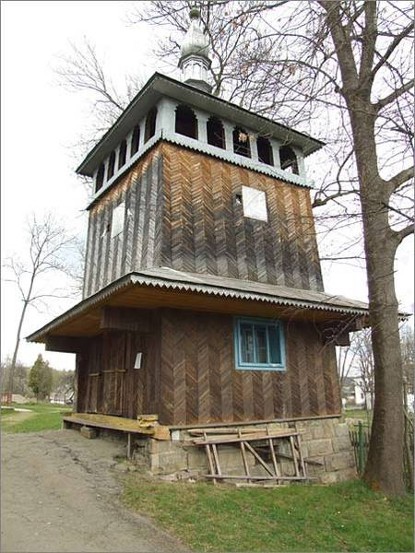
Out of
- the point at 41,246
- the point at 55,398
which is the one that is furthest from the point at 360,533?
the point at 55,398

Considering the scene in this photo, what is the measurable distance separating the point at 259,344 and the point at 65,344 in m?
5.02

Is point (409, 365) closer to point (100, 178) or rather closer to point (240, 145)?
point (240, 145)

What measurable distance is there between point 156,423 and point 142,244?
3.52 m

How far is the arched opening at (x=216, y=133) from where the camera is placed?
34.2 feet

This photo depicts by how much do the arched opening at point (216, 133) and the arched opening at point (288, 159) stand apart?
1987 millimetres

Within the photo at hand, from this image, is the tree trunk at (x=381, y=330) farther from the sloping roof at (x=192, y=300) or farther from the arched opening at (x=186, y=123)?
the arched opening at (x=186, y=123)

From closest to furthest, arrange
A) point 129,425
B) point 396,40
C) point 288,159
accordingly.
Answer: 1. point 396,40
2. point 129,425
3. point 288,159

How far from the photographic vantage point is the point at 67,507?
5020 millimetres

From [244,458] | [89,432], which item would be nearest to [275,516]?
[244,458]

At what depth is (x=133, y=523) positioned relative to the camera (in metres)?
4.73

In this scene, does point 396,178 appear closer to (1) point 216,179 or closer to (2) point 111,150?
(1) point 216,179

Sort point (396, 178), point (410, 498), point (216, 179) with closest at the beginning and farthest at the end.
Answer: point (410, 498) < point (396, 178) < point (216, 179)

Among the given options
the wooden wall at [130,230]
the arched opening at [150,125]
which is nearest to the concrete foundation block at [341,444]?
the wooden wall at [130,230]

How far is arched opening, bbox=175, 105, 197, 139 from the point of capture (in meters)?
10.5
